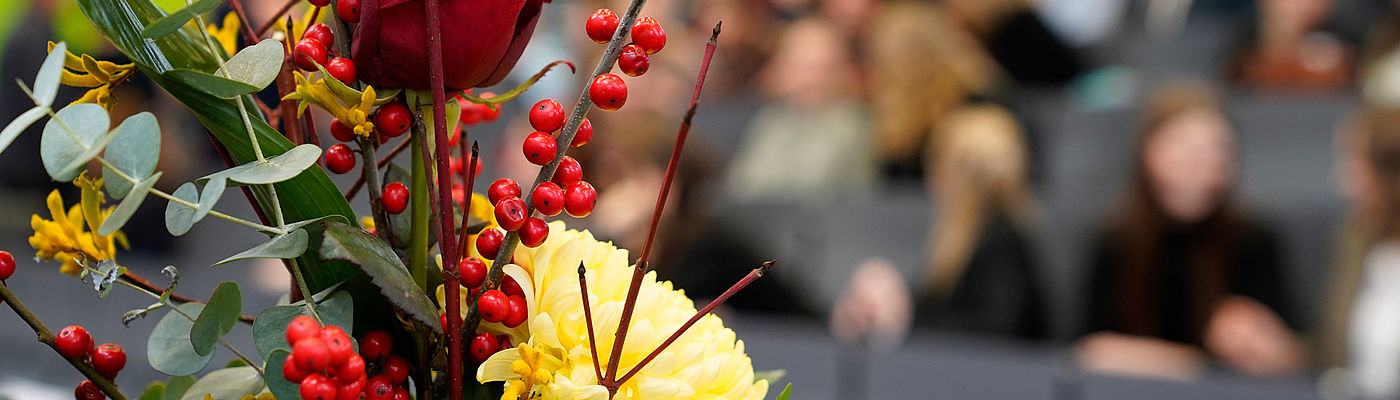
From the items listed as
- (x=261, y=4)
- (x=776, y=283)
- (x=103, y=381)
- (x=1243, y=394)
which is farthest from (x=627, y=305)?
(x=261, y=4)

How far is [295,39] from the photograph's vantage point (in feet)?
1.09

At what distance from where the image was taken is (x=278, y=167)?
0.80 ft

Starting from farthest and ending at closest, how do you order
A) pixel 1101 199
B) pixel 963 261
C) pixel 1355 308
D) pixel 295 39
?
pixel 963 261, pixel 1101 199, pixel 1355 308, pixel 295 39

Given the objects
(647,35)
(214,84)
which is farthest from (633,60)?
(214,84)

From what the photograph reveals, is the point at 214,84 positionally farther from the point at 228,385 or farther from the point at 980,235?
the point at 980,235

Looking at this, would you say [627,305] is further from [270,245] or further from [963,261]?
[963,261]

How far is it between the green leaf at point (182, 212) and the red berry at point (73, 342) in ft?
0.17

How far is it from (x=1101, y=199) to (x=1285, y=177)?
25cm

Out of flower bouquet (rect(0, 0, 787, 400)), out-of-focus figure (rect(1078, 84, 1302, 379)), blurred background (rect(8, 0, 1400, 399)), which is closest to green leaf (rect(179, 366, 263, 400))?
flower bouquet (rect(0, 0, 787, 400))

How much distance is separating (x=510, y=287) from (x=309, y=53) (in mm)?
89

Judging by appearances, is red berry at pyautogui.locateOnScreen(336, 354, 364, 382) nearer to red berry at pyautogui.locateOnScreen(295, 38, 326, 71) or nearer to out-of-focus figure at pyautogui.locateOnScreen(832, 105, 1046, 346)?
red berry at pyautogui.locateOnScreen(295, 38, 326, 71)

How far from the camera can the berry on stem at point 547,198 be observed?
26 cm

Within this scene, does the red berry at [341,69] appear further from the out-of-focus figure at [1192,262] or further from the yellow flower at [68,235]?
the out-of-focus figure at [1192,262]

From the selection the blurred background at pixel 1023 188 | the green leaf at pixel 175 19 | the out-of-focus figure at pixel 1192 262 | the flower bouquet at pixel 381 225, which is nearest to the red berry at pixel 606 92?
the flower bouquet at pixel 381 225
